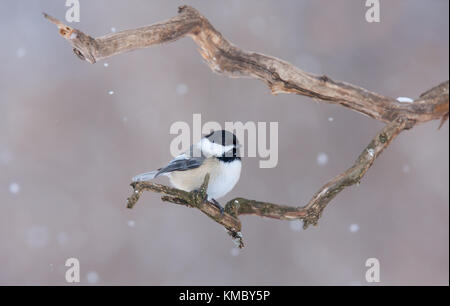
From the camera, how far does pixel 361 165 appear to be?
223cm

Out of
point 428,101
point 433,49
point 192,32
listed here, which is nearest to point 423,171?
point 433,49

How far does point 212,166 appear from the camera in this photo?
224 centimetres

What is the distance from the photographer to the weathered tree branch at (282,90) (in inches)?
84.2

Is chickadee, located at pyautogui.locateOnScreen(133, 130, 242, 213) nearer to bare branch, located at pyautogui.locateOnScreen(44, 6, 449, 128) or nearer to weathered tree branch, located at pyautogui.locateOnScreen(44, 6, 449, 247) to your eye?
weathered tree branch, located at pyautogui.locateOnScreen(44, 6, 449, 247)

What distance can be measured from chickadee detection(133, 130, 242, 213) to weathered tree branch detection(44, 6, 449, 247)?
123 millimetres

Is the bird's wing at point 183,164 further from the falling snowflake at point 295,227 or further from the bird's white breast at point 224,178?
the falling snowflake at point 295,227

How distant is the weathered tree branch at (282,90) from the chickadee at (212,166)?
0.40 feet

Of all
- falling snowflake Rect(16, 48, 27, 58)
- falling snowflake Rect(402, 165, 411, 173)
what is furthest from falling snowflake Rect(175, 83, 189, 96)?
falling snowflake Rect(402, 165, 411, 173)

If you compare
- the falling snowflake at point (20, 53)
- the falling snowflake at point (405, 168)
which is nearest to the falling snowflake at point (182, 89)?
the falling snowflake at point (20, 53)

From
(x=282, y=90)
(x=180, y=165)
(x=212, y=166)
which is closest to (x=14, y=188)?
(x=180, y=165)

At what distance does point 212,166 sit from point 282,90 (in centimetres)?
57
